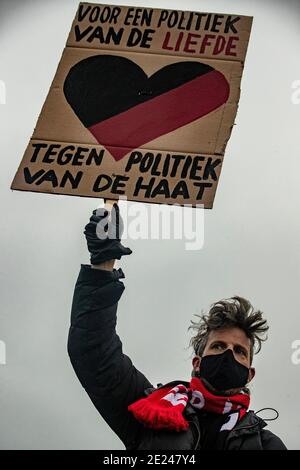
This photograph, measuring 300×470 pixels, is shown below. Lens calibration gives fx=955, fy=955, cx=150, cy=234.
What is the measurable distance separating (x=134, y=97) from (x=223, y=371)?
1460 millimetres

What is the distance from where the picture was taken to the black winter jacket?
14.8 feet

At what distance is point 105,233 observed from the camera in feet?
14.7

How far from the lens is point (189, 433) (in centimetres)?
452

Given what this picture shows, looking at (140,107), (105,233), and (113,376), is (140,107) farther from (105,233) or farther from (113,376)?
(113,376)

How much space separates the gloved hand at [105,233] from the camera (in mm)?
4449

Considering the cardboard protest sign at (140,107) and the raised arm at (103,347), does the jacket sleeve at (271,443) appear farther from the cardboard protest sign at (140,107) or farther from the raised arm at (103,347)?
the cardboard protest sign at (140,107)

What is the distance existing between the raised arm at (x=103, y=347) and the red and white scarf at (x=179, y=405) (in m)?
0.18

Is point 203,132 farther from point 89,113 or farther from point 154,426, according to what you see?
point 154,426

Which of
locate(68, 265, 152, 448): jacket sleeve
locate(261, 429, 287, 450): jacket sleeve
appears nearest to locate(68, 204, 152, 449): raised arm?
locate(68, 265, 152, 448): jacket sleeve

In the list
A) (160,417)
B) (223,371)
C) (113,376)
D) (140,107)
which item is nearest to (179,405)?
(160,417)

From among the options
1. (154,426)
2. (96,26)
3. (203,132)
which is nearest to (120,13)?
(96,26)

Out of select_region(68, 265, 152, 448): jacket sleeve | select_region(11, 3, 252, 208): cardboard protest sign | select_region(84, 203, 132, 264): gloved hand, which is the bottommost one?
select_region(68, 265, 152, 448): jacket sleeve

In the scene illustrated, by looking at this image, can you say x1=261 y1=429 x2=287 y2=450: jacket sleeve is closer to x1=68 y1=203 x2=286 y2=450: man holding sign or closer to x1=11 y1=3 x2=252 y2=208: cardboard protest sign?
x1=68 y1=203 x2=286 y2=450: man holding sign

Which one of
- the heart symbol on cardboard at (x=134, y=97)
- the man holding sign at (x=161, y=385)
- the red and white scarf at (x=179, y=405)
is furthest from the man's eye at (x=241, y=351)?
the heart symbol on cardboard at (x=134, y=97)
